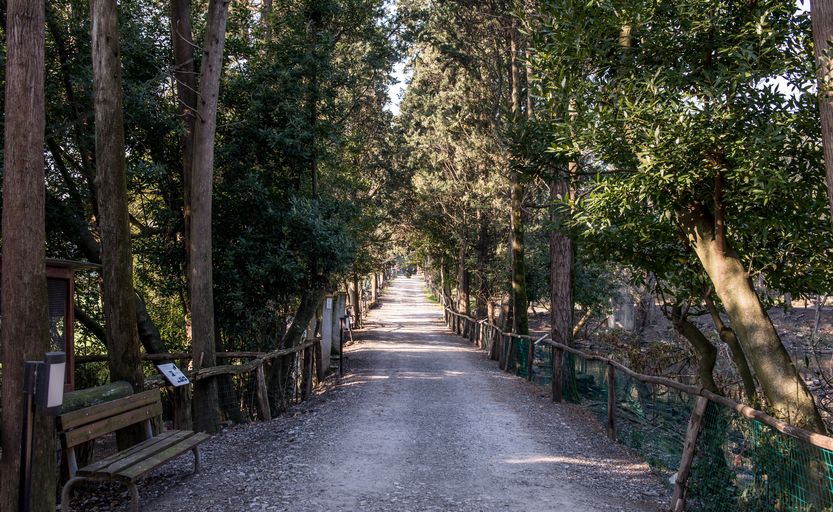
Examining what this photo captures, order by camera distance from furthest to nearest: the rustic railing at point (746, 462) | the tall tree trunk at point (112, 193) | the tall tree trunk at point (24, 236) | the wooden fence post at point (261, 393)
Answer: the wooden fence post at point (261, 393), the tall tree trunk at point (112, 193), the tall tree trunk at point (24, 236), the rustic railing at point (746, 462)

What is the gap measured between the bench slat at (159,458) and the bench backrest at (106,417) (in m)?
0.51

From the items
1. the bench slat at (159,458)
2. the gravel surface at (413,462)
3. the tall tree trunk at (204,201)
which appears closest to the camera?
the bench slat at (159,458)

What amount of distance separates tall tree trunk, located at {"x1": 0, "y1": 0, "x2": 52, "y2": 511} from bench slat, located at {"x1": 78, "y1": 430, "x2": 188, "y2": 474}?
0.38 meters

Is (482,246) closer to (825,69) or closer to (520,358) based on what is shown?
(520,358)

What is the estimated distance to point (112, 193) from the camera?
6.92 m

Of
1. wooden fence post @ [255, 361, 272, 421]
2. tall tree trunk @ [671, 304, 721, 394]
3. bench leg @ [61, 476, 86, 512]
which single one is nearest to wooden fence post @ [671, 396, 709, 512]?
tall tree trunk @ [671, 304, 721, 394]

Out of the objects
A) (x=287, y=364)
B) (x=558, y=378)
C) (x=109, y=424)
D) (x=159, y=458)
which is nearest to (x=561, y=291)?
(x=558, y=378)

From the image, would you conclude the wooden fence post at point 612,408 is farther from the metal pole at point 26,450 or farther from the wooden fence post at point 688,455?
the metal pole at point 26,450

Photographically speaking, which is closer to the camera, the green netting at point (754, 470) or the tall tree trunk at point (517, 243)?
the green netting at point (754, 470)

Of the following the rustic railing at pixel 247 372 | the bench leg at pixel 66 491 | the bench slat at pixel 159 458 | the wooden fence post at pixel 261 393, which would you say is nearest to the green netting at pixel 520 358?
the rustic railing at pixel 247 372

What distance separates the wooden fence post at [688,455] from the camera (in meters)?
6.05

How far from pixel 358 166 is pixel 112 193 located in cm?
1821

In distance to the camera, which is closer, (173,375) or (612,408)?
(173,375)

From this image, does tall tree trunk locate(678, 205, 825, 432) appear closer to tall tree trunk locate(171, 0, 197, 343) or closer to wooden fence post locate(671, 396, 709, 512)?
wooden fence post locate(671, 396, 709, 512)
